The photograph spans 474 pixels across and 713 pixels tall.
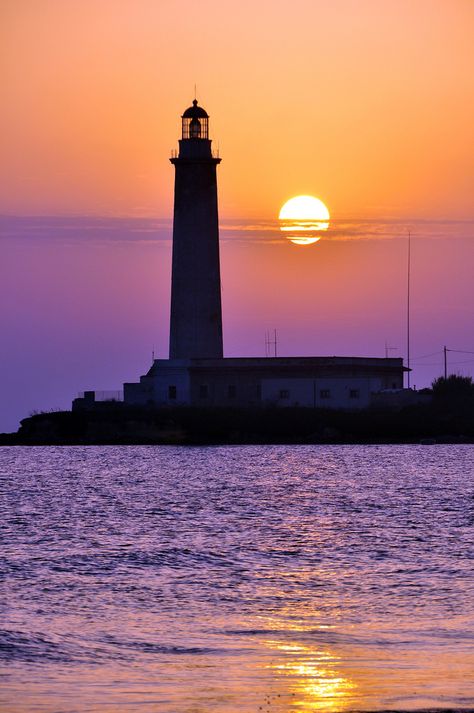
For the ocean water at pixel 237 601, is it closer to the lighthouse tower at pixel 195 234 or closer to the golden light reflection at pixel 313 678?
the golden light reflection at pixel 313 678

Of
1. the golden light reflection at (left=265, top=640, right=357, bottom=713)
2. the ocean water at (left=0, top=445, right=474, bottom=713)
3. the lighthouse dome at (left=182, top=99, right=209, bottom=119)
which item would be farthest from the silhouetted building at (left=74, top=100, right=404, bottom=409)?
the golden light reflection at (left=265, top=640, right=357, bottom=713)

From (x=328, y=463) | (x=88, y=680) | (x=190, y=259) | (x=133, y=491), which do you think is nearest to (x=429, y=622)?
(x=88, y=680)

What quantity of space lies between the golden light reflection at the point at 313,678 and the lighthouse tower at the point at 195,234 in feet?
205

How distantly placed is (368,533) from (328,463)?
127 ft

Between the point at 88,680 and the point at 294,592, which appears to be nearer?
the point at 88,680

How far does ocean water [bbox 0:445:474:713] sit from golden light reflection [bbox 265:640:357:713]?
0.03 metres

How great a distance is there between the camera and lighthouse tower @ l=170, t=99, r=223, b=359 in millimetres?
81000

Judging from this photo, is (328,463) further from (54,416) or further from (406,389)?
(54,416)

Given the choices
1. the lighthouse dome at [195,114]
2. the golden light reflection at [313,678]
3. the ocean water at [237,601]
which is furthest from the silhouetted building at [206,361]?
the golden light reflection at [313,678]

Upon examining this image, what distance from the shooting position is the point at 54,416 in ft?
312

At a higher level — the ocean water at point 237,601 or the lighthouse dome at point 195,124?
the lighthouse dome at point 195,124

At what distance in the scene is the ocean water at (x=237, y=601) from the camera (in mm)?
16094

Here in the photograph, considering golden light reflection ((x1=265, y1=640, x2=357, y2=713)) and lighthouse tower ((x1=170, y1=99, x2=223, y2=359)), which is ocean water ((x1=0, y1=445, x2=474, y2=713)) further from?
lighthouse tower ((x1=170, y1=99, x2=223, y2=359))

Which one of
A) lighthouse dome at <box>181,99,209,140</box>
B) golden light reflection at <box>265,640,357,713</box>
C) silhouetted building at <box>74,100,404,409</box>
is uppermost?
lighthouse dome at <box>181,99,209,140</box>
